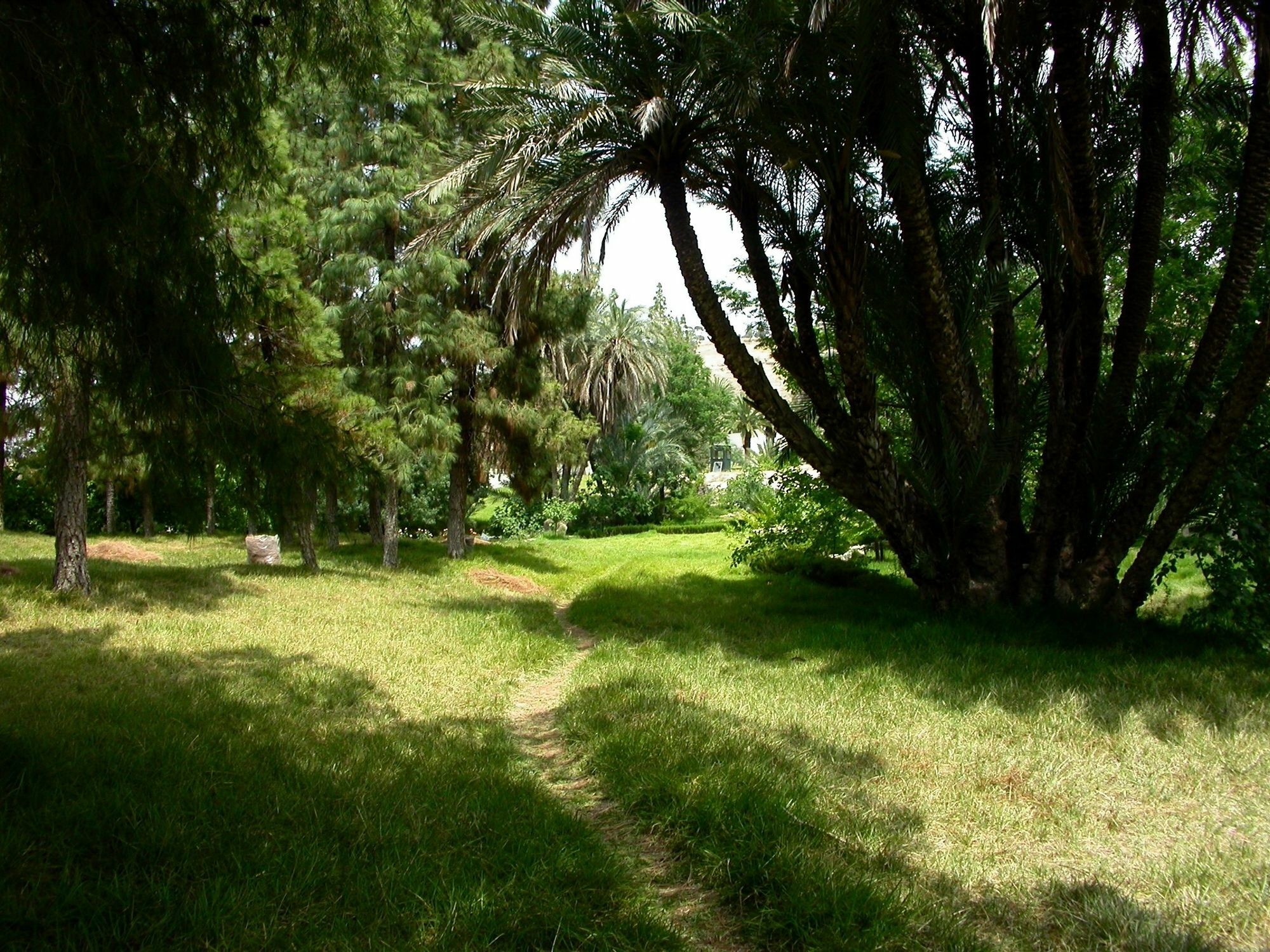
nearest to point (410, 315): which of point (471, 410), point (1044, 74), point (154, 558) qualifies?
point (471, 410)

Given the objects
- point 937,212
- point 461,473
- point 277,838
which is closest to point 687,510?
point 461,473

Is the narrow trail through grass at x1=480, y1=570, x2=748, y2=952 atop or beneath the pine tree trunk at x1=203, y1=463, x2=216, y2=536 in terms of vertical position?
beneath

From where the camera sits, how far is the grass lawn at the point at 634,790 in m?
3.31

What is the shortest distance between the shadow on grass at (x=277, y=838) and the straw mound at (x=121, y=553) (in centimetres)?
1221

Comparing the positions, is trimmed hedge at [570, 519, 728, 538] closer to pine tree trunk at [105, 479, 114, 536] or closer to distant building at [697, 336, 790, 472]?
distant building at [697, 336, 790, 472]

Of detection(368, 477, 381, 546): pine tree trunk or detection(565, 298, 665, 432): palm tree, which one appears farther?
detection(565, 298, 665, 432): palm tree

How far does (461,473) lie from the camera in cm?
1912

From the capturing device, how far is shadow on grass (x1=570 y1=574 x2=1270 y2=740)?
6625mm

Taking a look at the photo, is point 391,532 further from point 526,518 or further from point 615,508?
point 615,508

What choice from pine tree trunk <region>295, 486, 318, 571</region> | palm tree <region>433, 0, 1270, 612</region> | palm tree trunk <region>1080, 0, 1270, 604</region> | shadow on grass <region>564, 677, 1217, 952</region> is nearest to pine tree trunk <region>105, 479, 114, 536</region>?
palm tree <region>433, 0, 1270, 612</region>

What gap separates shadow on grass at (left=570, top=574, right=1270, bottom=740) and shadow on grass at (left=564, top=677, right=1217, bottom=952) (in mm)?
2393

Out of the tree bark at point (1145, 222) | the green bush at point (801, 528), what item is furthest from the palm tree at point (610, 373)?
the tree bark at point (1145, 222)

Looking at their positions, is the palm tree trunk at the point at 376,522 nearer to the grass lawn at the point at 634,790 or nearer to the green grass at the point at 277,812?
the grass lawn at the point at 634,790

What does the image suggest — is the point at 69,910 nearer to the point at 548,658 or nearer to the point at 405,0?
the point at 405,0
